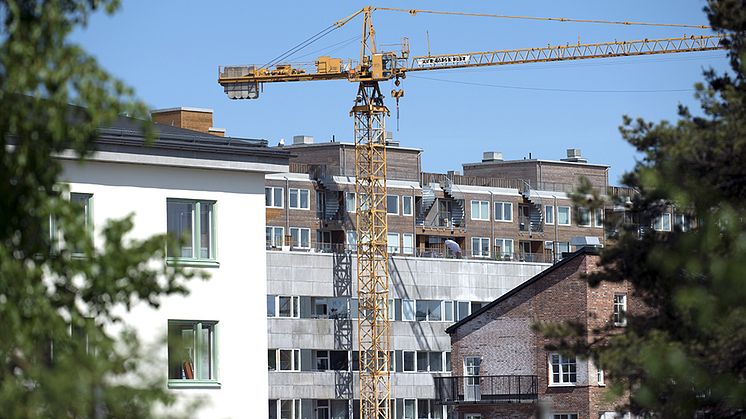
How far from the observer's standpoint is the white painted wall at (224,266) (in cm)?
3456

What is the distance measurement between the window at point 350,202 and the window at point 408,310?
70.6ft

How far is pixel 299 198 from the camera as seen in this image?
134 meters

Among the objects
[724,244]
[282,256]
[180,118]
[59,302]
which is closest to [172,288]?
[59,302]

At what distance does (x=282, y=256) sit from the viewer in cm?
10606

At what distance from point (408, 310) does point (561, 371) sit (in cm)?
3574

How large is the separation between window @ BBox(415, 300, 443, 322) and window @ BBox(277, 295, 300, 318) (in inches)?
469

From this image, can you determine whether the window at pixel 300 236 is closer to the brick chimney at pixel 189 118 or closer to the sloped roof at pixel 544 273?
the sloped roof at pixel 544 273

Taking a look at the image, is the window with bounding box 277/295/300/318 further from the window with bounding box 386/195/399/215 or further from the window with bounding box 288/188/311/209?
the window with bounding box 386/195/399/215

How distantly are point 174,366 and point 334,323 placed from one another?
7657cm

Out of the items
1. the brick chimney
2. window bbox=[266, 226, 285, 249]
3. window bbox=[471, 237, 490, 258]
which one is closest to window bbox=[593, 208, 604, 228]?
the brick chimney

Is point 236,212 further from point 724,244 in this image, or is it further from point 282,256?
point 282,256

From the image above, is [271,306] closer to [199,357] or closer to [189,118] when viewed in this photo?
[189,118]

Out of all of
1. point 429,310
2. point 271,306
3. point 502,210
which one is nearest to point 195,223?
Answer: point 271,306

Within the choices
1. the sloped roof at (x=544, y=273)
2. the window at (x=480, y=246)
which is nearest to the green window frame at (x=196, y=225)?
the sloped roof at (x=544, y=273)
